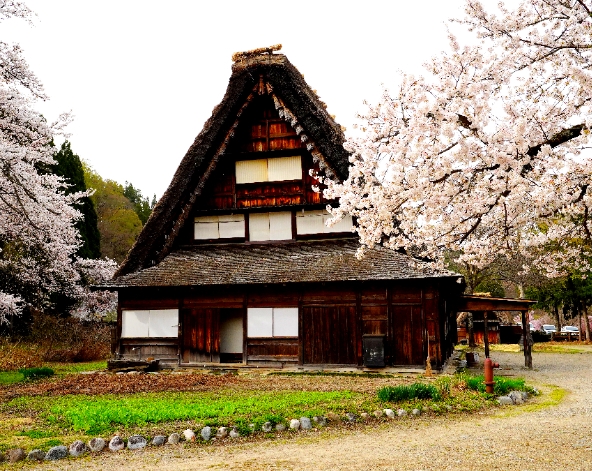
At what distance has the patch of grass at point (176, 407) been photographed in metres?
8.45

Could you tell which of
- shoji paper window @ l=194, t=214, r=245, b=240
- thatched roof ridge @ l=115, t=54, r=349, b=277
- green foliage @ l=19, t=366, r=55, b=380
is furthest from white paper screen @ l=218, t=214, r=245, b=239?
green foliage @ l=19, t=366, r=55, b=380

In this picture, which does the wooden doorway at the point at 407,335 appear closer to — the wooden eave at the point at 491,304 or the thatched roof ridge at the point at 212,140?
the wooden eave at the point at 491,304

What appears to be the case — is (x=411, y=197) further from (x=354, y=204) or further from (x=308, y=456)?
(x=308, y=456)

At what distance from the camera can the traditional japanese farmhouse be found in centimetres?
1592

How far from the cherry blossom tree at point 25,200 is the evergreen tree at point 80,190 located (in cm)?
951

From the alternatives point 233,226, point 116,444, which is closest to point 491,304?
point 233,226

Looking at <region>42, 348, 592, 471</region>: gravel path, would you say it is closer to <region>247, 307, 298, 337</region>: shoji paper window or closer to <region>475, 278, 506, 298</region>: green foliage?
<region>247, 307, 298, 337</region>: shoji paper window

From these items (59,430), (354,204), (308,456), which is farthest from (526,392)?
(59,430)

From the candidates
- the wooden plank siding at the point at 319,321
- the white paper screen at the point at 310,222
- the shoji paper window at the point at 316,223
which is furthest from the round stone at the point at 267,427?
the white paper screen at the point at 310,222

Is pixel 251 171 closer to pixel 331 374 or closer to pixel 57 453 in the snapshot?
pixel 331 374

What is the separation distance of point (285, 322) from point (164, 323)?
13.4ft

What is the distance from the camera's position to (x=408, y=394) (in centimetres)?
1002

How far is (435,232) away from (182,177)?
1128cm

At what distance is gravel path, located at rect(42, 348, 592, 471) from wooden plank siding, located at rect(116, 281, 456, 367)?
657cm
